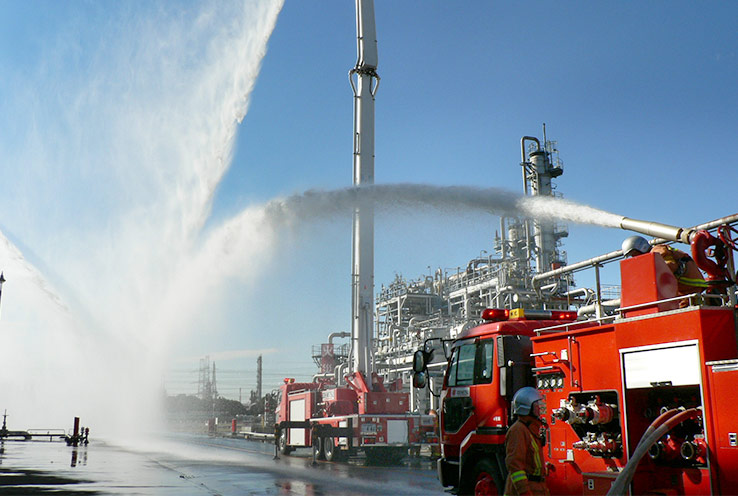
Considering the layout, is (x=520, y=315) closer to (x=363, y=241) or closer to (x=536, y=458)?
(x=536, y=458)

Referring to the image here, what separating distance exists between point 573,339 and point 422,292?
42.0 m

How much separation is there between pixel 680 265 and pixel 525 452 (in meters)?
2.98

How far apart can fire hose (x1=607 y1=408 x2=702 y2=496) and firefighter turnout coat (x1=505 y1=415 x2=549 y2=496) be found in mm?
728

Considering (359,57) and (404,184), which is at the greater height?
(359,57)

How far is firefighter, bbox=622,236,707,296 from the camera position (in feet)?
25.5

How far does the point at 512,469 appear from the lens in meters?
6.51

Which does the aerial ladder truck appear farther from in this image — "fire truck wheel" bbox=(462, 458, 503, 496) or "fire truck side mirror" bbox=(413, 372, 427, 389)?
"fire truck wheel" bbox=(462, 458, 503, 496)

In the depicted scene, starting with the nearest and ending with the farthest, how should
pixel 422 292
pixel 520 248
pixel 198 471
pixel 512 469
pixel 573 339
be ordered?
pixel 512 469
pixel 573 339
pixel 198 471
pixel 520 248
pixel 422 292

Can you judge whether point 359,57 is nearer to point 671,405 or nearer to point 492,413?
point 492,413

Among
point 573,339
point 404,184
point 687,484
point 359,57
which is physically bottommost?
point 687,484

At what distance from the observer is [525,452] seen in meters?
6.55

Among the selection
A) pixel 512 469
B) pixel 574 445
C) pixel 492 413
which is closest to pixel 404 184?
pixel 492 413

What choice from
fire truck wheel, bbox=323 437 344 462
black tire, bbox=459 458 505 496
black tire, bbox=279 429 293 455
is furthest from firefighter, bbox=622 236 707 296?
black tire, bbox=279 429 293 455

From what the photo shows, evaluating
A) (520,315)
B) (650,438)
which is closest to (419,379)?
(520,315)
